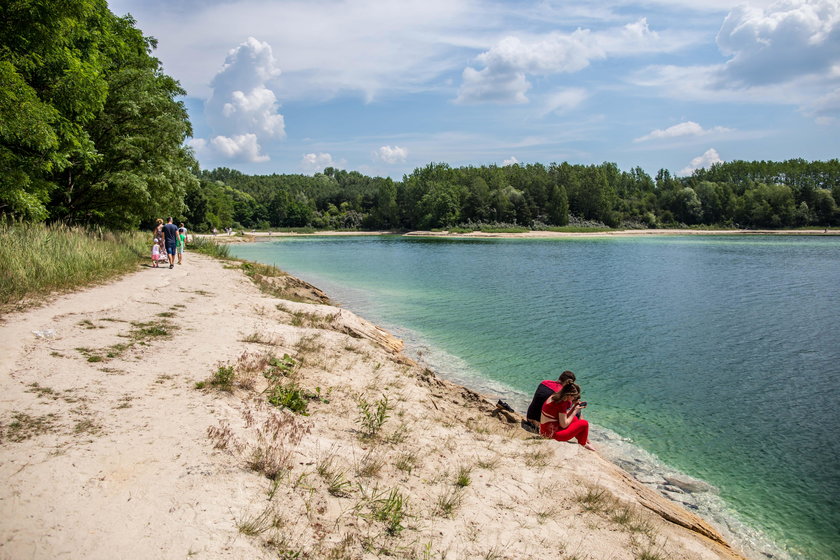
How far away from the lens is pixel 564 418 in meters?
9.50

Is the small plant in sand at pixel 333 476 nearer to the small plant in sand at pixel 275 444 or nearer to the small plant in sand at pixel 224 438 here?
the small plant in sand at pixel 275 444

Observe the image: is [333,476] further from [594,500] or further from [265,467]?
[594,500]

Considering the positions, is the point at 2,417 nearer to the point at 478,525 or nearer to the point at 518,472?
the point at 478,525

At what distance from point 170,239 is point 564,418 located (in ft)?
68.1

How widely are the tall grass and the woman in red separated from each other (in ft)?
39.4

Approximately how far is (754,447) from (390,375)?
8332 millimetres

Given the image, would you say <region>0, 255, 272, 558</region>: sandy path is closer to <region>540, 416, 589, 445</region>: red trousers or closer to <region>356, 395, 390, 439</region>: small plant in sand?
<region>356, 395, 390, 439</region>: small plant in sand

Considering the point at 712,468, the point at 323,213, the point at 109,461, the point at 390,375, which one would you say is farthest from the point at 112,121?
the point at 323,213

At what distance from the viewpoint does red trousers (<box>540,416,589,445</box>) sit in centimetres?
952

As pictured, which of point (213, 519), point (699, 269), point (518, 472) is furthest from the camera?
point (699, 269)

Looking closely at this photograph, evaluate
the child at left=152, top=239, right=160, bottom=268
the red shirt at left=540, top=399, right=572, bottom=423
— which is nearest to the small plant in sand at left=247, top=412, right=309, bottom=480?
the red shirt at left=540, top=399, right=572, bottom=423

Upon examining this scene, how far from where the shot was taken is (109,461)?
546 cm

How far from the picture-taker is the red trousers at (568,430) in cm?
952

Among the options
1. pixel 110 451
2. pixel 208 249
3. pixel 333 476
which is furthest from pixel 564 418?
pixel 208 249
